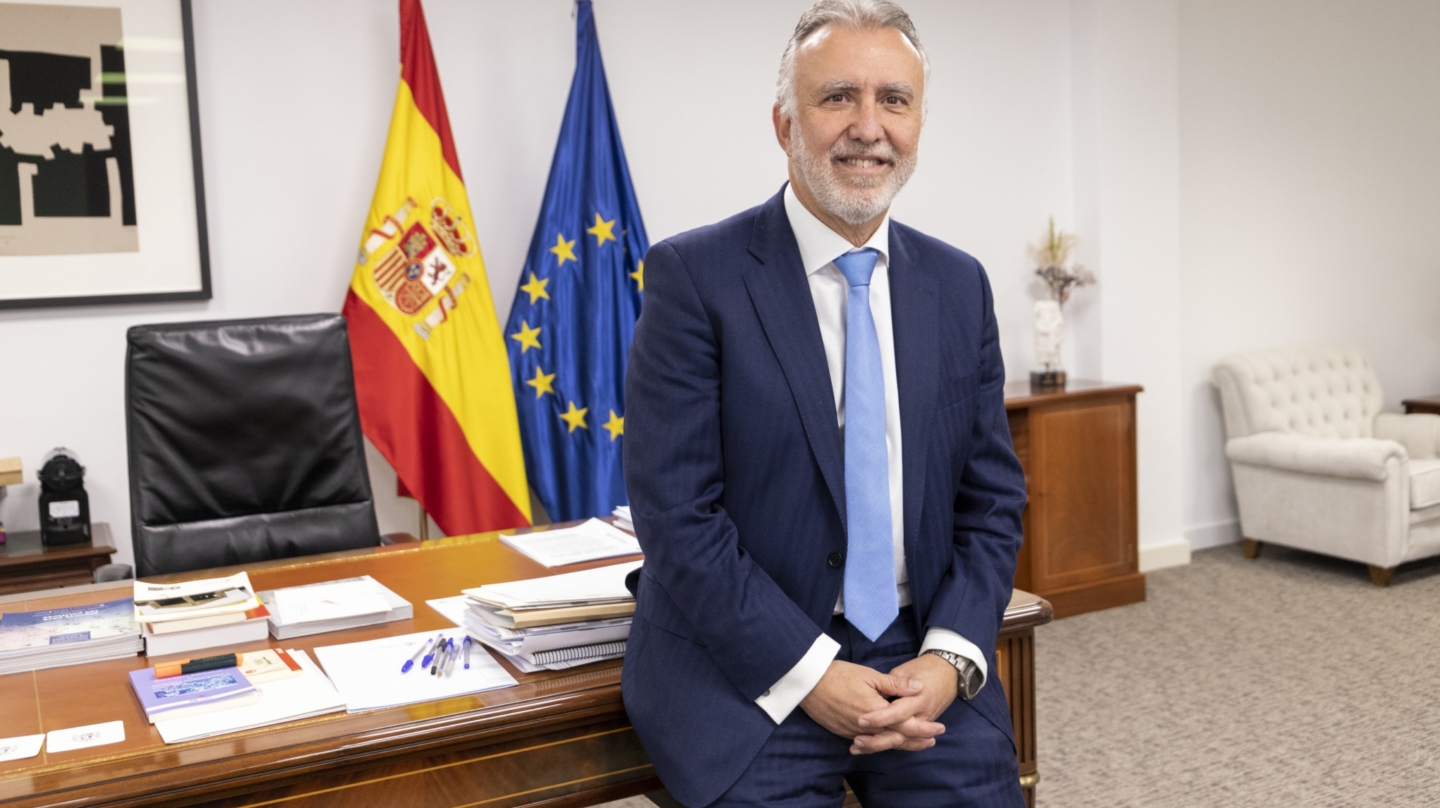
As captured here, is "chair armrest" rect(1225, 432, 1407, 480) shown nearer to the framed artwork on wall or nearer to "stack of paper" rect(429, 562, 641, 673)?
"stack of paper" rect(429, 562, 641, 673)

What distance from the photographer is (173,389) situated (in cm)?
253

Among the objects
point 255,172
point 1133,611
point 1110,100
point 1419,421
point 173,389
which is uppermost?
point 1110,100

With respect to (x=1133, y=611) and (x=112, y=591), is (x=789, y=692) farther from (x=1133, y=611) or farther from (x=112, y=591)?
(x=1133, y=611)

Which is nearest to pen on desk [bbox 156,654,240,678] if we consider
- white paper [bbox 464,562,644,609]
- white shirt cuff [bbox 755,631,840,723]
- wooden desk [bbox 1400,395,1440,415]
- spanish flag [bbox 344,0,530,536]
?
white paper [bbox 464,562,644,609]

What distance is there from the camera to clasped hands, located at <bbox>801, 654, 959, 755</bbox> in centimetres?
149

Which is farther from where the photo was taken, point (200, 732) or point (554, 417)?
point (554, 417)

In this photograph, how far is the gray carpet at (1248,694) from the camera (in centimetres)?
292

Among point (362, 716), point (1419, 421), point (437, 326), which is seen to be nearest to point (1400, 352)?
point (1419, 421)

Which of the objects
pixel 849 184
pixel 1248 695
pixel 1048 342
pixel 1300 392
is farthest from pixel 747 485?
pixel 1300 392

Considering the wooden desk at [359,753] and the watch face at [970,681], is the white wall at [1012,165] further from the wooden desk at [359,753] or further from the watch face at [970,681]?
the watch face at [970,681]

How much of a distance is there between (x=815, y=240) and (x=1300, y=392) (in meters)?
4.34

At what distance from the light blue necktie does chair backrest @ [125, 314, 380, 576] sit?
1.51 meters

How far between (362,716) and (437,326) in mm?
2262

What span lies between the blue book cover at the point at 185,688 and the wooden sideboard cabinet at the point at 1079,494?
318 centimetres
